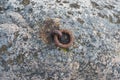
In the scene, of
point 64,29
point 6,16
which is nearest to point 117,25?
point 64,29

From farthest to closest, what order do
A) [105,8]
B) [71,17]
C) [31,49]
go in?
[105,8] < [71,17] < [31,49]

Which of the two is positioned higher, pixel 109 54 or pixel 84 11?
pixel 84 11

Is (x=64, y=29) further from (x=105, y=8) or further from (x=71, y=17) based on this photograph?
(x=105, y=8)

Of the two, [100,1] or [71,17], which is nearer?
[71,17]

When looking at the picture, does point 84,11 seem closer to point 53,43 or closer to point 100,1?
point 100,1

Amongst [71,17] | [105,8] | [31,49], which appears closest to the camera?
[31,49]

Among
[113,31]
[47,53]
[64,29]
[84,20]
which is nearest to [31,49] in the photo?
[47,53]
